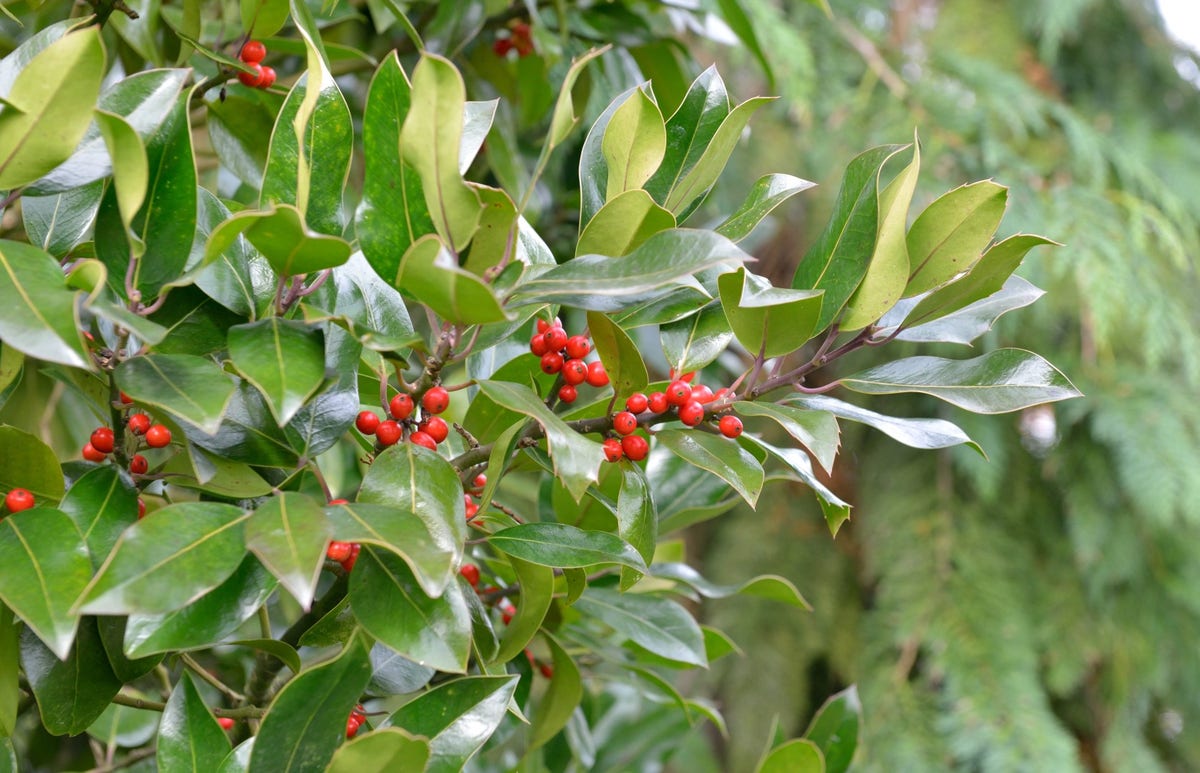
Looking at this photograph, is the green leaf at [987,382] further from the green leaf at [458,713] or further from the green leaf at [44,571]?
the green leaf at [44,571]

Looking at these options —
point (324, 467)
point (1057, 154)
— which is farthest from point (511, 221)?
point (1057, 154)

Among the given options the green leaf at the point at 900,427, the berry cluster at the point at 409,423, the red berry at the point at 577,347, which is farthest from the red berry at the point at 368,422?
the green leaf at the point at 900,427

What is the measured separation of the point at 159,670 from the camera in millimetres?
708

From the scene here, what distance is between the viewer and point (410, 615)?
412 mm

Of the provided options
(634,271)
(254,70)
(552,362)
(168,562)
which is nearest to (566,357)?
(552,362)

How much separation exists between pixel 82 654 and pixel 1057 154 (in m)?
1.71

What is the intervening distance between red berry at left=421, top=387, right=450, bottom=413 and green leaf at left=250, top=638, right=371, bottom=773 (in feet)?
0.36

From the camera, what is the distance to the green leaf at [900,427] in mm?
482

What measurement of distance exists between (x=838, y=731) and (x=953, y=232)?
1.41 feet

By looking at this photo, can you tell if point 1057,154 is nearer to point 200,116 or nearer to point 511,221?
point 200,116

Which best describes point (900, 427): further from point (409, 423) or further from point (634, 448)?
point (409, 423)

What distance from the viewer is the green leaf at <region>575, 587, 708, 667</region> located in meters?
0.67

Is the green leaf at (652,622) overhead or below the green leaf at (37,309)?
below

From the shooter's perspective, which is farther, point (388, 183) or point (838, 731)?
point (838, 731)
